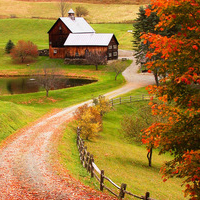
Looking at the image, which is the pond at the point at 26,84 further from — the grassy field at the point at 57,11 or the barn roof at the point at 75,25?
the grassy field at the point at 57,11

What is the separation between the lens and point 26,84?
189 ft

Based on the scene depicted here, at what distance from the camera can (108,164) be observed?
2084 centimetres

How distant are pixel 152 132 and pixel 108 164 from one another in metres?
11.0

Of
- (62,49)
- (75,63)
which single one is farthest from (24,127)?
(62,49)

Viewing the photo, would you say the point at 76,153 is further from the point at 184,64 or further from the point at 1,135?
the point at 184,64

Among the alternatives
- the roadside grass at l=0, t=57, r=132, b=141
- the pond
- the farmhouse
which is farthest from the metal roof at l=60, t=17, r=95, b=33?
the roadside grass at l=0, t=57, r=132, b=141

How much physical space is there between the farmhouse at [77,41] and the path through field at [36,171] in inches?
1912

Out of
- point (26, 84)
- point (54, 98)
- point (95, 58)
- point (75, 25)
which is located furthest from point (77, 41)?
point (54, 98)

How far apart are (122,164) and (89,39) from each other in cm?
5755

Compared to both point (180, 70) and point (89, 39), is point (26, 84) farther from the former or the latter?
point (180, 70)

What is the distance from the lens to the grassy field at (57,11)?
126125 mm

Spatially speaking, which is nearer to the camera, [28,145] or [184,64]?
[184,64]

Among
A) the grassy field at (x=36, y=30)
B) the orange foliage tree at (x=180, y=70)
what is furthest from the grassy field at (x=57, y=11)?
the orange foliage tree at (x=180, y=70)

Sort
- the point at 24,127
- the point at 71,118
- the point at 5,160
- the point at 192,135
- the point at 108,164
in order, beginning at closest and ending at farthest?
the point at 192,135, the point at 5,160, the point at 108,164, the point at 24,127, the point at 71,118
